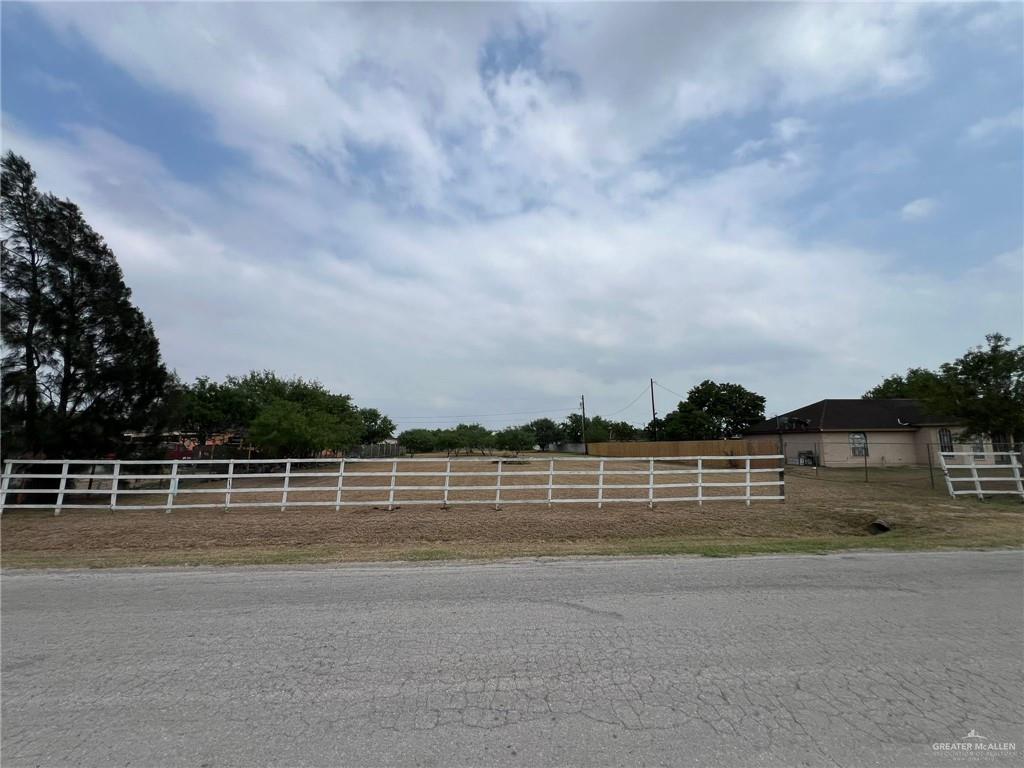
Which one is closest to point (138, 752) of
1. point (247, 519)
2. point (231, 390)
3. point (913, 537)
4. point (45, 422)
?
point (247, 519)

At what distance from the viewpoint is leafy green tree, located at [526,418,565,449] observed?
10338 cm

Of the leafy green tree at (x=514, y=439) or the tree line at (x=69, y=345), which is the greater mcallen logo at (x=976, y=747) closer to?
the tree line at (x=69, y=345)

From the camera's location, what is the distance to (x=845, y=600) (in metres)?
5.59

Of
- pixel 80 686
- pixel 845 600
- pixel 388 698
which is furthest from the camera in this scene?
pixel 845 600

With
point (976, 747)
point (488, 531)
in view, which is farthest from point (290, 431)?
point (976, 747)

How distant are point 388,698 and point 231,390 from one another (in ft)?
152

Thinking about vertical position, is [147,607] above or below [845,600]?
below

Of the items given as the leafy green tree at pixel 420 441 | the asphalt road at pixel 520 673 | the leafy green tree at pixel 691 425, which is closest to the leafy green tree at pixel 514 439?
the leafy green tree at pixel 691 425

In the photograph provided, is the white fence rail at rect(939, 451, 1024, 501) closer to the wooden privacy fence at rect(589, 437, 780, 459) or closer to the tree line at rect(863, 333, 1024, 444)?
the tree line at rect(863, 333, 1024, 444)

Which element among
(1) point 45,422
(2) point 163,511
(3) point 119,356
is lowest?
(2) point 163,511

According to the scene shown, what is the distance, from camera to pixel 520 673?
3.80 metres

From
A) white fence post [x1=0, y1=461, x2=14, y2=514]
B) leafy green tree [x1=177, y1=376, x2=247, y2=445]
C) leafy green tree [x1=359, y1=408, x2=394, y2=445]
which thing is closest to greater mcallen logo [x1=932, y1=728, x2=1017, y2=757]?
white fence post [x1=0, y1=461, x2=14, y2=514]

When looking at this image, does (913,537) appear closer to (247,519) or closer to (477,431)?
(247,519)

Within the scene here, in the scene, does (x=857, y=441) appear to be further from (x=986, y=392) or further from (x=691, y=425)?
(x=691, y=425)
